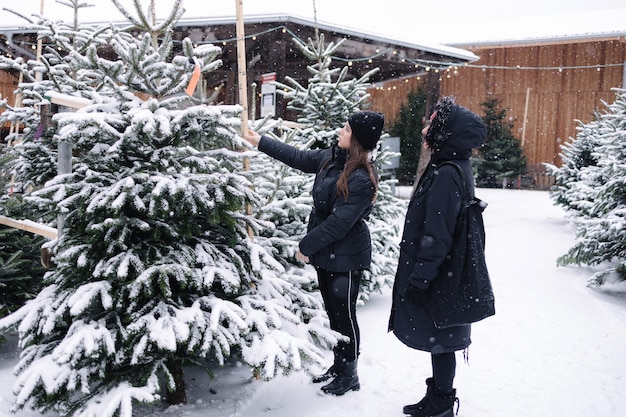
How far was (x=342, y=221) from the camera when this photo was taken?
3.14 metres

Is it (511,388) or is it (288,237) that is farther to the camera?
(288,237)

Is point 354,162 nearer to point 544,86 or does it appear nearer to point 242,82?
point 242,82

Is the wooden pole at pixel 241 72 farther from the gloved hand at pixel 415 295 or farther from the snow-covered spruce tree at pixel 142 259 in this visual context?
the gloved hand at pixel 415 295

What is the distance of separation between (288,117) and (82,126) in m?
9.25

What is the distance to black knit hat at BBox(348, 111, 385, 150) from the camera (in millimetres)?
3199

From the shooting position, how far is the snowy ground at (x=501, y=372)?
10.6 ft

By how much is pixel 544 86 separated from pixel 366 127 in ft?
57.8

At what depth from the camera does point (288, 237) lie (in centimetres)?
423

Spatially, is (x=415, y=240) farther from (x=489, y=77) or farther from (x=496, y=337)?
(x=489, y=77)

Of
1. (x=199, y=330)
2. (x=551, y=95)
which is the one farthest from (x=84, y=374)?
(x=551, y=95)

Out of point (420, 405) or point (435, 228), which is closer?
point (435, 228)

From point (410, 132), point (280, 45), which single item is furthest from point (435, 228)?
point (410, 132)

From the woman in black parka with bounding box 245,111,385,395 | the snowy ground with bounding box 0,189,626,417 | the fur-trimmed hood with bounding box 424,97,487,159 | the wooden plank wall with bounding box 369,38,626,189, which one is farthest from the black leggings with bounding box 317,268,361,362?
the wooden plank wall with bounding box 369,38,626,189

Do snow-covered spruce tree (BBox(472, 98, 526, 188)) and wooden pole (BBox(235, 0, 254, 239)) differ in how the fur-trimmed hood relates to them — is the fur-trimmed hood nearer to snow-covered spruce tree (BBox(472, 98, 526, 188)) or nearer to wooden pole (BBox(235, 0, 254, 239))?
wooden pole (BBox(235, 0, 254, 239))
